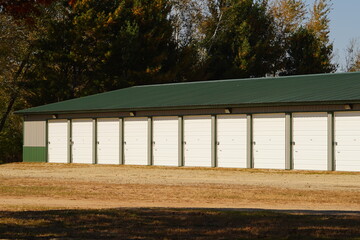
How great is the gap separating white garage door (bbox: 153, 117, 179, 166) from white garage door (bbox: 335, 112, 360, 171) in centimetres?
898

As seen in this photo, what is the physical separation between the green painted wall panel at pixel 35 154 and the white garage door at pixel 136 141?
22.9 ft

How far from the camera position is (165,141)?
121 feet

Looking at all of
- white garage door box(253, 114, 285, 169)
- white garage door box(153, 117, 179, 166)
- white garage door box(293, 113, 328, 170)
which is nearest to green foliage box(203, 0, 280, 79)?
white garage door box(153, 117, 179, 166)

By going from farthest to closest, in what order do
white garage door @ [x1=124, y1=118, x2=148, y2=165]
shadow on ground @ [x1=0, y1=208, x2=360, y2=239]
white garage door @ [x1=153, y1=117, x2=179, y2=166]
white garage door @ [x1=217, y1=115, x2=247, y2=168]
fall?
white garage door @ [x1=124, y1=118, x2=148, y2=165]
white garage door @ [x1=153, y1=117, x2=179, y2=166]
white garage door @ [x1=217, y1=115, x2=247, y2=168]
shadow on ground @ [x1=0, y1=208, x2=360, y2=239]

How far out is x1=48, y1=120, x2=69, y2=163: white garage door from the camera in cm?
4188

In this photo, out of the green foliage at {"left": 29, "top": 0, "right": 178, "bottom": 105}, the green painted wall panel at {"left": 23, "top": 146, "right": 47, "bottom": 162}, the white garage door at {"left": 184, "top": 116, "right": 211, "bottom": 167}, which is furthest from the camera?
the green foliage at {"left": 29, "top": 0, "right": 178, "bottom": 105}

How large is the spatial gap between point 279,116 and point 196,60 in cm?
3014

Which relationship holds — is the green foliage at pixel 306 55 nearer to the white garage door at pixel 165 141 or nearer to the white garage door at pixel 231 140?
the white garage door at pixel 165 141

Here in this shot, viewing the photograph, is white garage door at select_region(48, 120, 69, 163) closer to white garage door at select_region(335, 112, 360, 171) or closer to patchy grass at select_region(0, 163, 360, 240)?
patchy grass at select_region(0, 163, 360, 240)

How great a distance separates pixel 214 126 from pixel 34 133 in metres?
13.9

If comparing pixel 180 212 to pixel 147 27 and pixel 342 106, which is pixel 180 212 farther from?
pixel 147 27

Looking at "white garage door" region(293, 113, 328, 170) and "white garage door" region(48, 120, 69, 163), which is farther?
"white garage door" region(48, 120, 69, 163)

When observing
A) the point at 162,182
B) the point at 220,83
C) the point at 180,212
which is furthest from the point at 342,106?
the point at 180,212

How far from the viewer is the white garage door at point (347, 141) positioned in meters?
30.3
